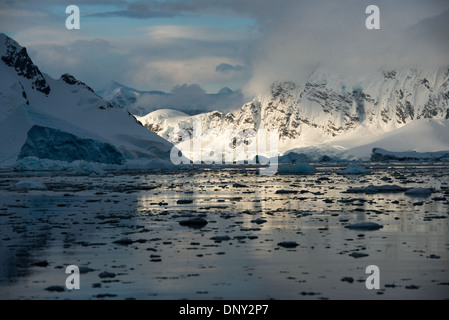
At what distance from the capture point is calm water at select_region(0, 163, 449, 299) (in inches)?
468

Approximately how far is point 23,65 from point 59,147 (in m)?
91.9

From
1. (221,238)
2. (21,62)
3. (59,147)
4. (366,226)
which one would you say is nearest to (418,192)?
(366,226)

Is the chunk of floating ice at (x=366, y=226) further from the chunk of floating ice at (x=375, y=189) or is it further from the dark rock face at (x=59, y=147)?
the dark rock face at (x=59, y=147)

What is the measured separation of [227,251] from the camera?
15.7 m

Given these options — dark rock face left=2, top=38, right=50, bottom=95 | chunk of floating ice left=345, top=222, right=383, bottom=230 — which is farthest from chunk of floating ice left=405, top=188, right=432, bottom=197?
dark rock face left=2, top=38, right=50, bottom=95

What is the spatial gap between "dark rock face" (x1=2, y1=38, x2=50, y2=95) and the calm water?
14504 centimetres

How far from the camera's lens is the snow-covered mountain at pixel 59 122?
86.5 metres

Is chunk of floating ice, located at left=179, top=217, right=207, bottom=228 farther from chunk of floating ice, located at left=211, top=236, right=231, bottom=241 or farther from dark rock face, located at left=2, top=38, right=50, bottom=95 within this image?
dark rock face, located at left=2, top=38, right=50, bottom=95

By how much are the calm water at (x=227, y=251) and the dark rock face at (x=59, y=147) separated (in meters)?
57.0

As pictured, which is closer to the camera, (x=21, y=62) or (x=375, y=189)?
(x=375, y=189)

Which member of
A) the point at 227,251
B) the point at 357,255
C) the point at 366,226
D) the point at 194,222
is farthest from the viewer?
the point at 194,222

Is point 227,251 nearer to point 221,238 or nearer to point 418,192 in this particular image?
point 221,238
